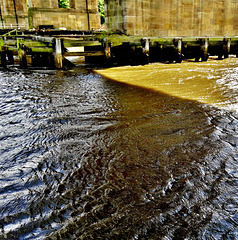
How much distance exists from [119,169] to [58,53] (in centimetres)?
990

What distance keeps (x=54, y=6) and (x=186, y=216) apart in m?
29.2

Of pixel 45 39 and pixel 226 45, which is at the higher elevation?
pixel 45 39

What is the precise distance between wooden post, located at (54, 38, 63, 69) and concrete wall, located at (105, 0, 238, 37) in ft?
17.4

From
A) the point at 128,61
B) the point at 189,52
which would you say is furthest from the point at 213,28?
the point at 128,61

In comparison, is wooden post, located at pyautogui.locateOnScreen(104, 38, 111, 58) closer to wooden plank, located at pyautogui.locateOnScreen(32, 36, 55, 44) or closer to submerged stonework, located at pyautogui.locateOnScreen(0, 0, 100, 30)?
wooden plank, located at pyautogui.locateOnScreen(32, 36, 55, 44)

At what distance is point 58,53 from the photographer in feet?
38.8

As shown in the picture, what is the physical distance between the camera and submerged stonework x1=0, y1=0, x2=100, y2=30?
26344 millimetres

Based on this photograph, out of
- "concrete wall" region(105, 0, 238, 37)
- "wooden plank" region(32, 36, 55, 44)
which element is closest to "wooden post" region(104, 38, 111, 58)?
"wooden plank" region(32, 36, 55, 44)

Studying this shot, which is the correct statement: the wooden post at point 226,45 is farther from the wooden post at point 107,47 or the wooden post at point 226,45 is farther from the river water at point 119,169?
the river water at point 119,169

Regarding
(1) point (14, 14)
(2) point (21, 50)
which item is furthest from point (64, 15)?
(2) point (21, 50)

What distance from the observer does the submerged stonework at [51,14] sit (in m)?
26.3

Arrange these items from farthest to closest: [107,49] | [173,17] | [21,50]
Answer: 1. [173,17]
2. [107,49]
3. [21,50]

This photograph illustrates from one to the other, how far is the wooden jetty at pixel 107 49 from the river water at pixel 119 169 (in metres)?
6.58

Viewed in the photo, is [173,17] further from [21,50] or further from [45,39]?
[21,50]
